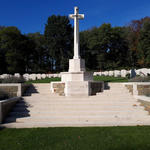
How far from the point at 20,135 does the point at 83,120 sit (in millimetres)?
1952

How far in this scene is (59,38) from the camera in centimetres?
3203

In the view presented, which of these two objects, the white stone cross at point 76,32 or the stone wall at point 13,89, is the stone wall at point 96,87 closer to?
the white stone cross at point 76,32

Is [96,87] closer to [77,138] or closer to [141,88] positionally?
[141,88]

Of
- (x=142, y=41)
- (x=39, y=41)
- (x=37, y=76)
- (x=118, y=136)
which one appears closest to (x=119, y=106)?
(x=118, y=136)

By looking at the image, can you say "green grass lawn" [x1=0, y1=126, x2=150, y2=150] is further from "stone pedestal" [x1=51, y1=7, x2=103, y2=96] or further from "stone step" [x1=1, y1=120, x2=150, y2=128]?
"stone pedestal" [x1=51, y1=7, x2=103, y2=96]

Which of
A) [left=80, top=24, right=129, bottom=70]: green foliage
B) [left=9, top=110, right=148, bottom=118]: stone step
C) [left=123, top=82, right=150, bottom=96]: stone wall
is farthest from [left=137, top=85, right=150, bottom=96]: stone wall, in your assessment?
[left=80, top=24, right=129, bottom=70]: green foliage

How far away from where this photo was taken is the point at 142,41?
90.6 feet

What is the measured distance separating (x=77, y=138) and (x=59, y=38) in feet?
97.2

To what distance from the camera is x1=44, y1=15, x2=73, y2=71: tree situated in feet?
105

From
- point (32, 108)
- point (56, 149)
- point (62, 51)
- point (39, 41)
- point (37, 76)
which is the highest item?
point (39, 41)

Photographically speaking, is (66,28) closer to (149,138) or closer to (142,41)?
(142,41)

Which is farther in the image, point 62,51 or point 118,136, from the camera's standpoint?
point 62,51

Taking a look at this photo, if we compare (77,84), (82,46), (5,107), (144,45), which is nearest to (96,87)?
(77,84)

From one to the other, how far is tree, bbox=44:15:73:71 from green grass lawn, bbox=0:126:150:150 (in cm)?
2722
